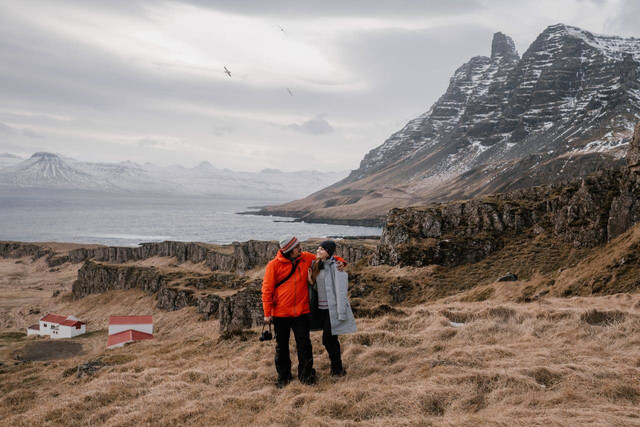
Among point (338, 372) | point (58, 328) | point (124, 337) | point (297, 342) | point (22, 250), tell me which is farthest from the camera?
point (22, 250)

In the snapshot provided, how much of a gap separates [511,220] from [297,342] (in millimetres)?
39402

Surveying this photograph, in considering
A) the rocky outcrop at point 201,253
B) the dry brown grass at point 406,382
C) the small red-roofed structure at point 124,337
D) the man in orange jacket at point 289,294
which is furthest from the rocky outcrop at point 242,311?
the rocky outcrop at point 201,253

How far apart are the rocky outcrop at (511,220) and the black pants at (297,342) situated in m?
31.3

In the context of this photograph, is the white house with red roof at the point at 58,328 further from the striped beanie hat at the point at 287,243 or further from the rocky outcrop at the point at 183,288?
the striped beanie hat at the point at 287,243

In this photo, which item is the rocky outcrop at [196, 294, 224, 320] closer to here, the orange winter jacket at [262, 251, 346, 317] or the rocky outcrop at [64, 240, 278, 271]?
the rocky outcrop at [64, 240, 278, 271]

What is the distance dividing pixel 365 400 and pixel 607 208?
114 ft

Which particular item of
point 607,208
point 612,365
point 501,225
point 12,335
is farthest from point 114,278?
point 612,365

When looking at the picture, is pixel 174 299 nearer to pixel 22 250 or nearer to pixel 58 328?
pixel 58 328

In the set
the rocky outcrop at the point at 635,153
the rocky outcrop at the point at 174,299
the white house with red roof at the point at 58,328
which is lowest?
the white house with red roof at the point at 58,328

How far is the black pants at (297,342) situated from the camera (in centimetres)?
949

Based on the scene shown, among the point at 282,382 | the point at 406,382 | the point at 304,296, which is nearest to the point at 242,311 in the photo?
the point at 282,382

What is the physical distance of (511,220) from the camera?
43156 millimetres

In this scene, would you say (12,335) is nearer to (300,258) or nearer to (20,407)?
(20,407)

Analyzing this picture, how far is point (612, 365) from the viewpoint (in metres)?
8.92
